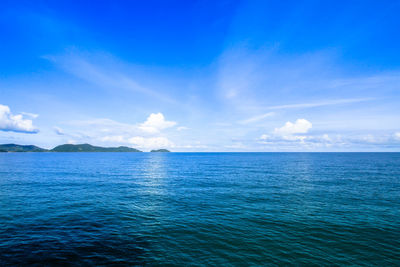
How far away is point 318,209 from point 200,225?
72.2ft

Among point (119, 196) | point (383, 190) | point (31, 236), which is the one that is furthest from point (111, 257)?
point (383, 190)

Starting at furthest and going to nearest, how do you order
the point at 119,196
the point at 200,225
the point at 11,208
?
the point at 119,196 → the point at 11,208 → the point at 200,225

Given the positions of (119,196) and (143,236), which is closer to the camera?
(143,236)

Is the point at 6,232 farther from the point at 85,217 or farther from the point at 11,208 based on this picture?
the point at 11,208

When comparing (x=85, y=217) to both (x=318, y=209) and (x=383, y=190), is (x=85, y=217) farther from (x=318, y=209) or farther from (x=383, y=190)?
(x=383, y=190)

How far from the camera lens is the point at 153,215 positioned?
32.2 m

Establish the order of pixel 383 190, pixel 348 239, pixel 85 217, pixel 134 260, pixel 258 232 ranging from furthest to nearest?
pixel 383 190, pixel 85 217, pixel 258 232, pixel 348 239, pixel 134 260

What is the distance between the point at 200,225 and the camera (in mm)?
27734

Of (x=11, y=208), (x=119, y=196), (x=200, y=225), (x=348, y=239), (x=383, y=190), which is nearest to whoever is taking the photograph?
(x=348, y=239)

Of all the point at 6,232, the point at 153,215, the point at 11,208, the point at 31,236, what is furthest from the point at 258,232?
the point at 11,208

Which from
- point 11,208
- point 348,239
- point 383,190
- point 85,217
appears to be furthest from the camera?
point 383,190

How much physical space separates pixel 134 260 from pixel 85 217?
16051mm

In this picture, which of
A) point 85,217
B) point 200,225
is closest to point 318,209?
point 200,225

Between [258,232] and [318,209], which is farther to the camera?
[318,209]
